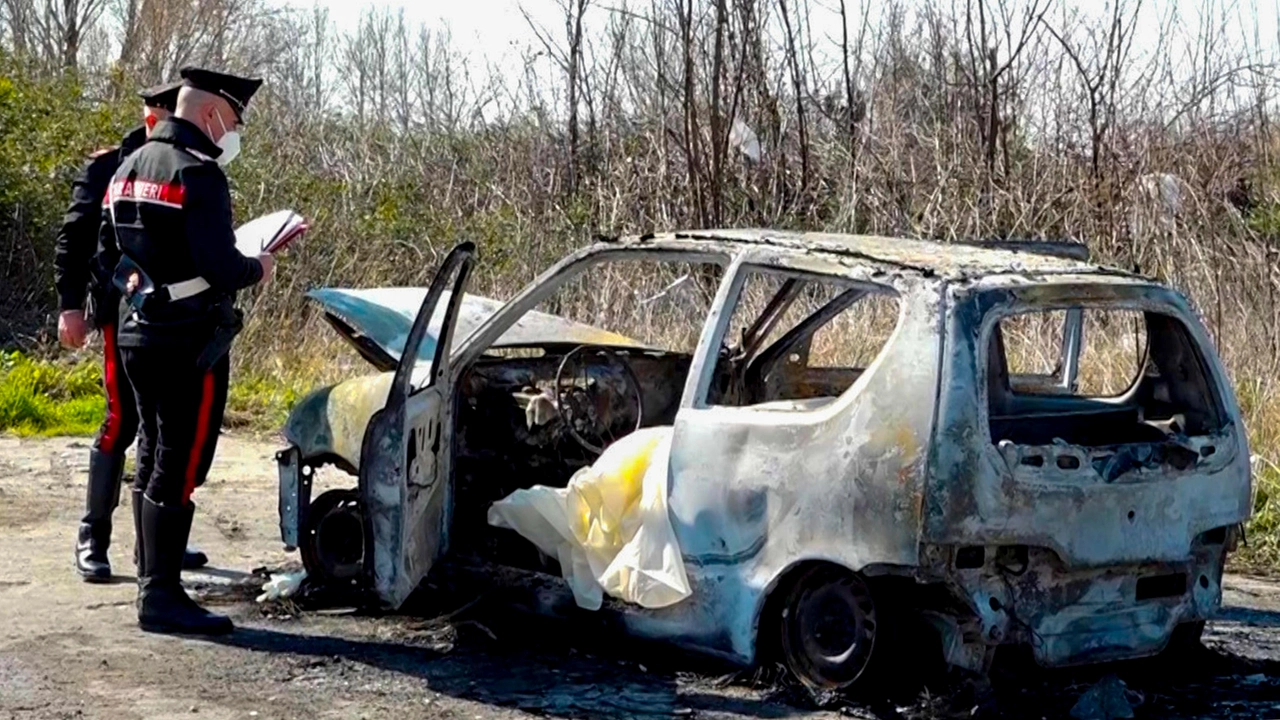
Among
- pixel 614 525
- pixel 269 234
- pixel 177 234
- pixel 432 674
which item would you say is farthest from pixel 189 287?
pixel 614 525

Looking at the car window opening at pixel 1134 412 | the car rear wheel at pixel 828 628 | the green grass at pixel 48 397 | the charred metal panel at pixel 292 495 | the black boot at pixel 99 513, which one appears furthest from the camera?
the green grass at pixel 48 397

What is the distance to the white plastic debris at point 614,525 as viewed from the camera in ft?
18.0

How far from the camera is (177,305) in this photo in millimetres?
6051

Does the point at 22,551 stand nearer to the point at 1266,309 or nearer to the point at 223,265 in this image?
the point at 223,265

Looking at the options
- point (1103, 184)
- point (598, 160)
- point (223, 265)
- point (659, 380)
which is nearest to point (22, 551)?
point (223, 265)

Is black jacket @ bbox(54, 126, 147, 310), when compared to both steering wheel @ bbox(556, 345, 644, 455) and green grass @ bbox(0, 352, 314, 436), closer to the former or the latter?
steering wheel @ bbox(556, 345, 644, 455)

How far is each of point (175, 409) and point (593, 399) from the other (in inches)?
56.2

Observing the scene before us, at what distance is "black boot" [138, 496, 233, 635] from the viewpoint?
6133 mm

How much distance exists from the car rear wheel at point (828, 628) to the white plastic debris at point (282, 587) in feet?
6.73

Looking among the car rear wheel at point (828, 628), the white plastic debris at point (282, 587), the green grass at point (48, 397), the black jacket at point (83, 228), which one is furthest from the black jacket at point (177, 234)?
the green grass at point (48, 397)

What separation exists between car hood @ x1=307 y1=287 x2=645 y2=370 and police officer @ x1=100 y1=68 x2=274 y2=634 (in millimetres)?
711

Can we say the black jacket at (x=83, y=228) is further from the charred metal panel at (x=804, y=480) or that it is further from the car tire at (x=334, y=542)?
the charred metal panel at (x=804, y=480)

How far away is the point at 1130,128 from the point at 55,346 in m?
7.99

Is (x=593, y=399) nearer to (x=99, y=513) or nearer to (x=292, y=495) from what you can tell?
(x=292, y=495)
